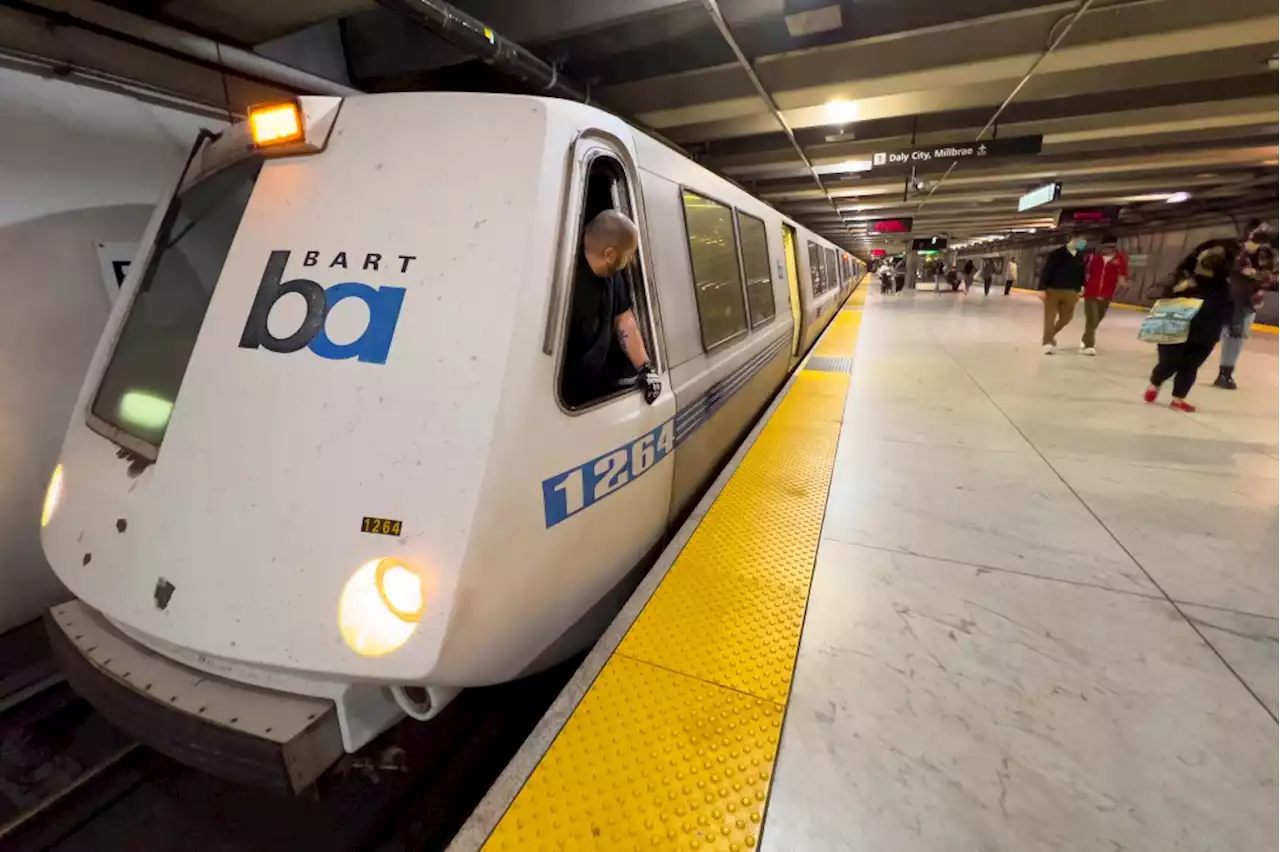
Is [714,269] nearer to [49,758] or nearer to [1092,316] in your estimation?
[49,758]

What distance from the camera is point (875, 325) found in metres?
12.1

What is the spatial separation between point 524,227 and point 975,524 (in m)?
2.68

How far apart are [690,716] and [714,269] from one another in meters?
2.59

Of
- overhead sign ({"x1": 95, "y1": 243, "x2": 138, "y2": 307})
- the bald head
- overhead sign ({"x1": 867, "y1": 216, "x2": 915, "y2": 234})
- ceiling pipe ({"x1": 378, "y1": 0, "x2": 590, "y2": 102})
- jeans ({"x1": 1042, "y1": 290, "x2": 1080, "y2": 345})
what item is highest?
ceiling pipe ({"x1": 378, "y1": 0, "x2": 590, "y2": 102})

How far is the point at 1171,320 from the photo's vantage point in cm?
462

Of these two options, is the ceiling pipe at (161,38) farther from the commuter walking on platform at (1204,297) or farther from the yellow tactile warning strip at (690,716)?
the commuter walking on platform at (1204,297)

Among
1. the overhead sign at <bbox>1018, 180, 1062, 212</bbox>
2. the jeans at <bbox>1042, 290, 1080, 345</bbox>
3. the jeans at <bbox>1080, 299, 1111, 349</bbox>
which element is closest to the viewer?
the jeans at <bbox>1080, 299, 1111, 349</bbox>

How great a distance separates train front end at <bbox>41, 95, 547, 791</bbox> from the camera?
4.80ft

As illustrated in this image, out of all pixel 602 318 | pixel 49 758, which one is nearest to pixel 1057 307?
pixel 602 318

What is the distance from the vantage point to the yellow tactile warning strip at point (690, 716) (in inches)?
51.6

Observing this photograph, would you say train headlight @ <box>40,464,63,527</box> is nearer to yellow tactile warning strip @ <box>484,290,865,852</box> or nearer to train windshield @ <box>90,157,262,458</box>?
train windshield @ <box>90,157,262,458</box>

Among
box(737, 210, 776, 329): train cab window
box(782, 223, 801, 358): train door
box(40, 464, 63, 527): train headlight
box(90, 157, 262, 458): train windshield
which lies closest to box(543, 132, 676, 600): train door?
box(90, 157, 262, 458): train windshield

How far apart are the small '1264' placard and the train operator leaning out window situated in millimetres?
707

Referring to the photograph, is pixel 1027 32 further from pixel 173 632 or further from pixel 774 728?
pixel 173 632
